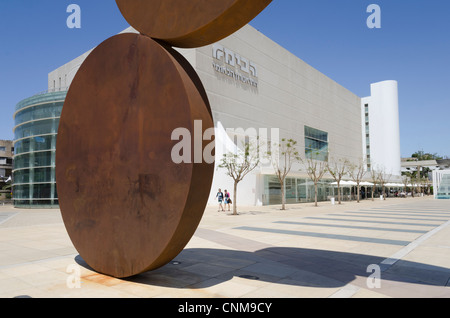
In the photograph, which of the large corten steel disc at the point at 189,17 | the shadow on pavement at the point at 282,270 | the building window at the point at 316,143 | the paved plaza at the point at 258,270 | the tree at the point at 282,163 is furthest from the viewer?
the building window at the point at 316,143

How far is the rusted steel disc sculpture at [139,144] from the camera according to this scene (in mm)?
5098

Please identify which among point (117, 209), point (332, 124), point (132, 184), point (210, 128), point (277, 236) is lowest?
point (277, 236)

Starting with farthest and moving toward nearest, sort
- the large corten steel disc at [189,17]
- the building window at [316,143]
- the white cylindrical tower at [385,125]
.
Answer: the white cylindrical tower at [385,125] → the building window at [316,143] → the large corten steel disc at [189,17]

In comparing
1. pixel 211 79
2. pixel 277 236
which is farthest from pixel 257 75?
pixel 277 236

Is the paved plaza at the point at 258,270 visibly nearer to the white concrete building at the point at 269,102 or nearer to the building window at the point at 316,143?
the white concrete building at the point at 269,102

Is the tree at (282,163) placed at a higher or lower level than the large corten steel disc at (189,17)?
lower

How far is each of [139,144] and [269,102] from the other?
37.4m

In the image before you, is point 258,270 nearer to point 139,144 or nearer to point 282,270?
point 282,270

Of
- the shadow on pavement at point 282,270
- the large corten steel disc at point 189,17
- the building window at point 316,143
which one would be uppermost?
the building window at point 316,143

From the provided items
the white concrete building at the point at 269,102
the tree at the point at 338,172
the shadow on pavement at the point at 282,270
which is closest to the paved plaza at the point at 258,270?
the shadow on pavement at the point at 282,270

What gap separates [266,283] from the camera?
5512 millimetres

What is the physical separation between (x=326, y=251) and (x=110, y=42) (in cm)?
700

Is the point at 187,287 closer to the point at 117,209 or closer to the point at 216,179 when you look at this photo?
the point at 117,209

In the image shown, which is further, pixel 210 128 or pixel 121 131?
pixel 121 131
